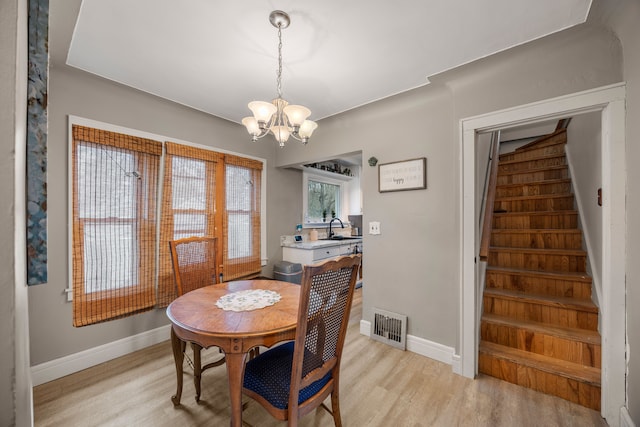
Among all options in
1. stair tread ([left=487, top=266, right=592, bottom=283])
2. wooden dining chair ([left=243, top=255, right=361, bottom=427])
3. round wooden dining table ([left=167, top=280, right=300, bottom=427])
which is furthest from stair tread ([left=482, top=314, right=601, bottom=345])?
round wooden dining table ([left=167, top=280, right=300, bottom=427])

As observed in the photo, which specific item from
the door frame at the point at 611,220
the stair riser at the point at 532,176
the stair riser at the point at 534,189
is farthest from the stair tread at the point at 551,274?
the stair riser at the point at 532,176

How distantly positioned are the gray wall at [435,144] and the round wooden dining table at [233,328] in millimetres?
1325

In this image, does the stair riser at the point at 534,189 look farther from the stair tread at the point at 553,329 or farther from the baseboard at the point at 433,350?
the baseboard at the point at 433,350

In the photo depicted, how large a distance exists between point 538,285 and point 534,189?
134 cm

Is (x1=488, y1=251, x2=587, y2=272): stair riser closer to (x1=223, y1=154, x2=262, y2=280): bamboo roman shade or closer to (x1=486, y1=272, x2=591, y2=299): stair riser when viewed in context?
(x1=486, y1=272, x2=591, y2=299): stair riser

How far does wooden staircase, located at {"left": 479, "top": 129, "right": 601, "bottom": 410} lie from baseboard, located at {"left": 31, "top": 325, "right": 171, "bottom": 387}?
2.97 metres

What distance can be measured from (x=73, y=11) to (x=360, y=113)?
228 cm

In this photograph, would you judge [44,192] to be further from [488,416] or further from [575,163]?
[575,163]

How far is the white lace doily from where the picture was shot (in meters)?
1.54

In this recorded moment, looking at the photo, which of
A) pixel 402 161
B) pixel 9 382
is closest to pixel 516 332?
pixel 402 161

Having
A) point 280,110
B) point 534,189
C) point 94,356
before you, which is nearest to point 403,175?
point 280,110

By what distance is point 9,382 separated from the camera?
41 centimetres

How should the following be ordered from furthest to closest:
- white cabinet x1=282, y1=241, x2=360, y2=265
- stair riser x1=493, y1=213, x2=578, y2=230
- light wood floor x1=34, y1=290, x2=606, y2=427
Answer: white cabinet x1=282, y1=241, x2=360, y2=265 < stair riser x1=493, y1=213, x2=578, y2=230 < light wood floor x1=34, y1=290, x2=606, y2=427

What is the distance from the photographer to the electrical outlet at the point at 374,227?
2.73 m
